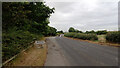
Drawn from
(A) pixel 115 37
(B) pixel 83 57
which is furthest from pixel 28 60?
(A) pixel 115 37

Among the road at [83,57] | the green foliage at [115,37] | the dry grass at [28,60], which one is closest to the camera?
the dry grass at [28,60]

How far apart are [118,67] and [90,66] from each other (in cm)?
136

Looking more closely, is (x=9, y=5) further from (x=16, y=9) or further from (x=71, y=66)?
(x=71, y=66)

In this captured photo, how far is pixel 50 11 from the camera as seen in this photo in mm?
10555

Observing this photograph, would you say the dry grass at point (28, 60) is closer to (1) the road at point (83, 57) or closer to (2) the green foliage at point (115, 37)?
(1) the road at point (83, 57)

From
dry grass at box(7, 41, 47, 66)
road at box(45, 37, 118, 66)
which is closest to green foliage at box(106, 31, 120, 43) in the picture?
road at box(45, 37, 118, 66)

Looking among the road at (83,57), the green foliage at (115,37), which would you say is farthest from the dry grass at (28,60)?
the green foliage at (115,37)

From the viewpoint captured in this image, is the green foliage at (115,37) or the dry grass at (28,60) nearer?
the dry grass at (28,60)

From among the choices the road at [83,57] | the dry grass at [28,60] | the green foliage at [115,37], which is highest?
the green foliage at [115,37]

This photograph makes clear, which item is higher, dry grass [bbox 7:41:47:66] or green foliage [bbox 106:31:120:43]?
green foliage [bbox 106:31:120:43]

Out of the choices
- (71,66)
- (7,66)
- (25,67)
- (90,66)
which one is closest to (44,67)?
(25,67)

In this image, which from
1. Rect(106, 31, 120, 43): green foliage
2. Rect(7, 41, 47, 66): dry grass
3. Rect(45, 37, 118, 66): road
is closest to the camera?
Rect(7, 41, 47, 66): dry grass

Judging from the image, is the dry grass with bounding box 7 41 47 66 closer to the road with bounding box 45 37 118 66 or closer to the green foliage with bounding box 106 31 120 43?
the road with bounding box 45 37 118 66

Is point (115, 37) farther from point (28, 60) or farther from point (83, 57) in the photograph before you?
point (28, 60)
